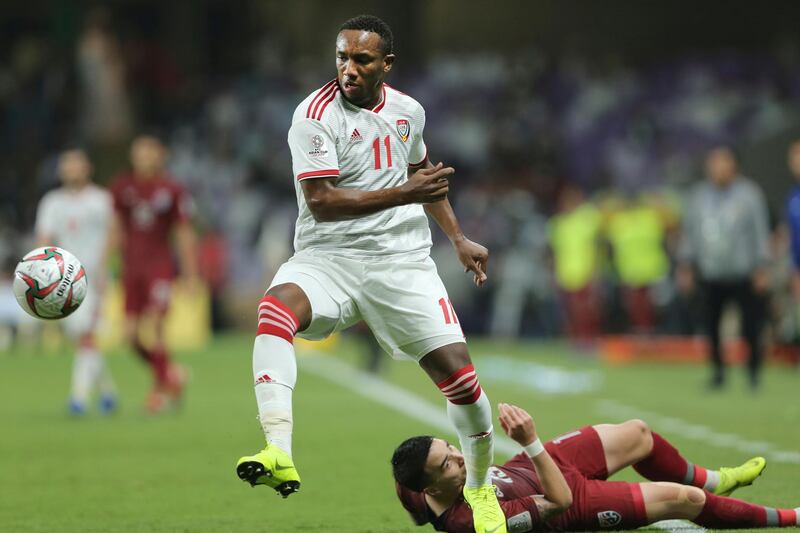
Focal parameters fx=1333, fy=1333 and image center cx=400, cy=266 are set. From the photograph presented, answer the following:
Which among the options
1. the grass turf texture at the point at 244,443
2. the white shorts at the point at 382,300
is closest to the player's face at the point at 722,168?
the grass turf texture at the point at 244,443

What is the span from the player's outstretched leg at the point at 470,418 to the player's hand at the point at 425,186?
0.73m

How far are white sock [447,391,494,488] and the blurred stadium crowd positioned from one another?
15.0 meters

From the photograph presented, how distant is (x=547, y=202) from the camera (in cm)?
2542

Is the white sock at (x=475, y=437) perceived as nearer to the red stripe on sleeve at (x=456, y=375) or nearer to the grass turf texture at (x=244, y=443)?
the red stripe on sleeve at (x=456, y=375)

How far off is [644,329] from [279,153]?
9.02m

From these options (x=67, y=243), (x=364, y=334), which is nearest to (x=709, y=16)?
(x=364, y=334)

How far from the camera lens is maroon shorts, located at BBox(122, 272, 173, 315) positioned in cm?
1264

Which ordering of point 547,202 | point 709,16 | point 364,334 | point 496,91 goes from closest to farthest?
point 364,334
point 547,202
point 496,91
point 709,16

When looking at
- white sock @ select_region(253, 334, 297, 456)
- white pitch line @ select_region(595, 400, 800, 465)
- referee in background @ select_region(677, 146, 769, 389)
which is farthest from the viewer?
referee in background @ select_region(677, 146, 769, 389)

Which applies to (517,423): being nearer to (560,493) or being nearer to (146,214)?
(560,493)

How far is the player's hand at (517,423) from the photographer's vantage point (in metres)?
5.99

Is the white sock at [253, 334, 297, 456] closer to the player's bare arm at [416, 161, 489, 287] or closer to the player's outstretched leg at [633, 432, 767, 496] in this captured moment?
the player's bare arm at [416, 161, 489, 287]

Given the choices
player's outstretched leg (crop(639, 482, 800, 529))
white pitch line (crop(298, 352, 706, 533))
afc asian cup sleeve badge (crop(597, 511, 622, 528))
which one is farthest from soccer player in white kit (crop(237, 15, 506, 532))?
white pitch line (crop(298, 352, 706, 533))

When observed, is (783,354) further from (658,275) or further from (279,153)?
(279,153)
